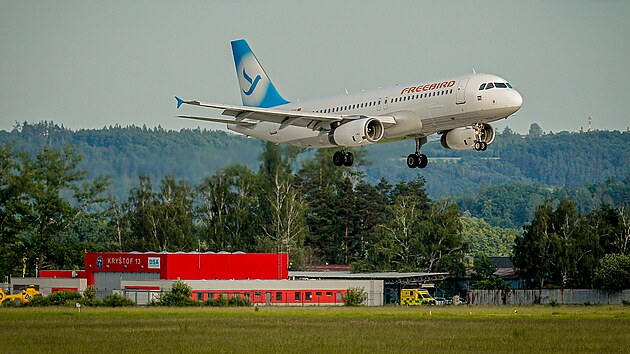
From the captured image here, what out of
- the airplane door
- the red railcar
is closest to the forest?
the red railcar

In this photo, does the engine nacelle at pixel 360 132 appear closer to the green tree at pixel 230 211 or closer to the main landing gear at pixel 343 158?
the main landing gear at pixel 343 158

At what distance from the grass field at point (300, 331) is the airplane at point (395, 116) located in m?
10.0

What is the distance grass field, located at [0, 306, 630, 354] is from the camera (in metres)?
54.2

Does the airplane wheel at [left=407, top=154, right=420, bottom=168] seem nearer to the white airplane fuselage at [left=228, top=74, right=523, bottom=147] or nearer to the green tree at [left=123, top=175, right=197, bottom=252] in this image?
the white airplane fuselage at [left=228, top=74, right=523, bottom=147]

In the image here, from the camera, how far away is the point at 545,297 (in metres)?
113

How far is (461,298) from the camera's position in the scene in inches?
4884

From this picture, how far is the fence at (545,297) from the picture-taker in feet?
364

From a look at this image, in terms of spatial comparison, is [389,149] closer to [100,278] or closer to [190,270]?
[190,270]

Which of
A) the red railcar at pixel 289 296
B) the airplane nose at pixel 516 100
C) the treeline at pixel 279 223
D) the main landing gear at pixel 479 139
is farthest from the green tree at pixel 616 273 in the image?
the airplane nose at pixel 516 100

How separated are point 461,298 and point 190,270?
3091 centimetres

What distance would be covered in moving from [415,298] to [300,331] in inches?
1823

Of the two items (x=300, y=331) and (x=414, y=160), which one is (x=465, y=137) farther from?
(x=300, y=331)

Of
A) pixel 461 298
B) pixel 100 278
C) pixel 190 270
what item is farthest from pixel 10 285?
pixel 461 298

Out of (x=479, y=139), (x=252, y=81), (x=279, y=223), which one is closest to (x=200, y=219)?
(x=279, y=223)
